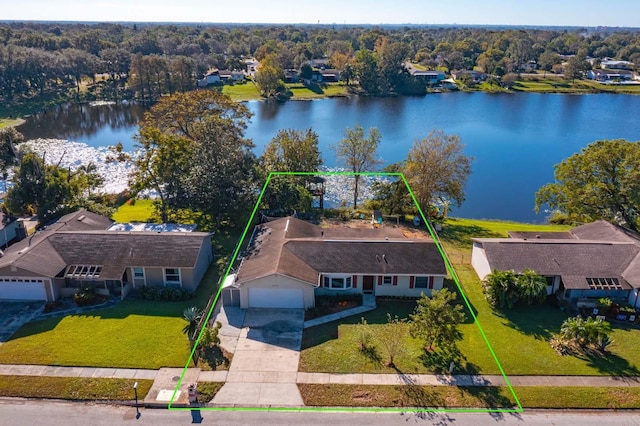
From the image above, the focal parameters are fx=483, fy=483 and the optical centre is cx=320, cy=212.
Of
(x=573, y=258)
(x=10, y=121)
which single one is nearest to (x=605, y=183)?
(x=573, y=258)

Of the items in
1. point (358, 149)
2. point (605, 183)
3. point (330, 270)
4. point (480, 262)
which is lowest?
point (480, 262)

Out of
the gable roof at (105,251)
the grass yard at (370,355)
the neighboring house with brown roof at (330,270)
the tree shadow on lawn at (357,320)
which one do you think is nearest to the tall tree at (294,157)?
the neighboring house with brown roof at (330,270)

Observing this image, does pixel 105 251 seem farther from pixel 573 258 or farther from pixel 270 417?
pixel 573 258

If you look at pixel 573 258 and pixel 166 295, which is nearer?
pixel 166 295

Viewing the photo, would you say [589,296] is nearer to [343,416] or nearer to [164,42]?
[343,416]

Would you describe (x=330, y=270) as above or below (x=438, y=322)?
below

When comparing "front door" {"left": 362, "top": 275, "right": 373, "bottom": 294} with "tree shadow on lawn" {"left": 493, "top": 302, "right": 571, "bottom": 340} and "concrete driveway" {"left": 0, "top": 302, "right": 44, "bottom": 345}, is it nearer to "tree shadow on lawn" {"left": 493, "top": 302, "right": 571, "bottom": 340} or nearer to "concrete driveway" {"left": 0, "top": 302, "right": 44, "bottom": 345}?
"tree shadow on lawn" {"left": 493, "top": 302, "right": 571, "bottom": 340}

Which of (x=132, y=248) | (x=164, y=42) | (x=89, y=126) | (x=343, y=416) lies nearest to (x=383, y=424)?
(x=343, y=416)
